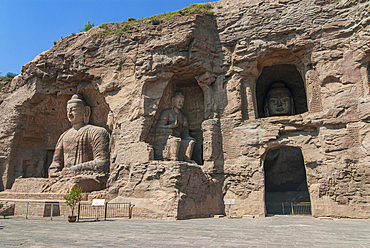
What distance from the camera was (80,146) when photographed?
15.2 meters

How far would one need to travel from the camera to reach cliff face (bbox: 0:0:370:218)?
1155 cm

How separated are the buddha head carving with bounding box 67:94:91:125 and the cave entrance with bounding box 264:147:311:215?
406 inches

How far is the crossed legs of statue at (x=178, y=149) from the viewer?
43.1ft

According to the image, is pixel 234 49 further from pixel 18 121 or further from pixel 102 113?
pixel 18 121

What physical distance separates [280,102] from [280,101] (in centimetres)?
5

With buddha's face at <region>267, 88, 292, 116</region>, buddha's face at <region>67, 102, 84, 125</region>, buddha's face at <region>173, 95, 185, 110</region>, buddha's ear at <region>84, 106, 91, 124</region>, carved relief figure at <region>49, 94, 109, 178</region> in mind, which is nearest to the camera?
buddha's face at <region>173, 95, 185, 110</region>

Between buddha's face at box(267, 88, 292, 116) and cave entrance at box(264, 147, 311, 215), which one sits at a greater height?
buddha's face at box(267, 88, 292, 116)

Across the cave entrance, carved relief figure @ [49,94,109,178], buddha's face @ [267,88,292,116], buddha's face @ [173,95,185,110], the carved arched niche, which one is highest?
the carved arched niche

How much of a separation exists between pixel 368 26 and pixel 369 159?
5.09 meters

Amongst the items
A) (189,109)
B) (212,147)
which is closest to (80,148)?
(189,109)

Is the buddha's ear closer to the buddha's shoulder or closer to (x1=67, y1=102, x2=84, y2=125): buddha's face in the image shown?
(x1=67, y1=102, x2=84, y2=125): buddha's face

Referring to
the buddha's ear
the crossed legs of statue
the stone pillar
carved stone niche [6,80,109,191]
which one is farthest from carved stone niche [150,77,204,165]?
the buddha's ear

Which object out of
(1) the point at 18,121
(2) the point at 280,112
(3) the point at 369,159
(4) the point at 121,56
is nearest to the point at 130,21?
(4) the point at 121,56

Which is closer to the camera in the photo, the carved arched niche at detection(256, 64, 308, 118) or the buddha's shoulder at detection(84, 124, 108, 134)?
the buddha's shoulder at detection(84, 124, 108, 134)
